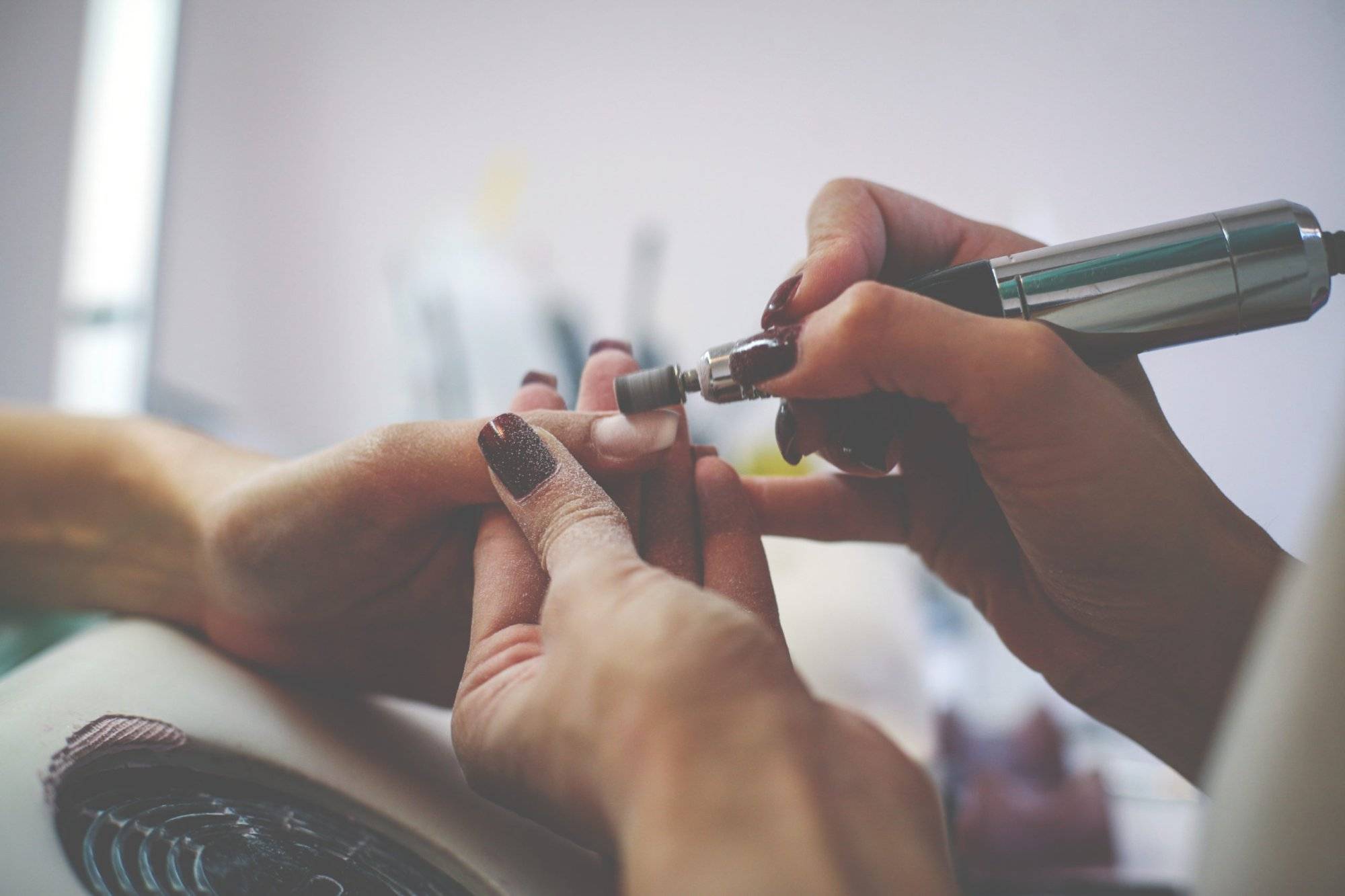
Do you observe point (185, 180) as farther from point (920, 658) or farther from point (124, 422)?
point (920, 658)

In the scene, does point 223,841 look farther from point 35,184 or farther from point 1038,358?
point 35,184

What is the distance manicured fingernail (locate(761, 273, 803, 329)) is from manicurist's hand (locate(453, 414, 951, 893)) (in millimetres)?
139

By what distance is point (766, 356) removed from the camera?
1.22ft

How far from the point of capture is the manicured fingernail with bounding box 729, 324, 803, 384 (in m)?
0.37

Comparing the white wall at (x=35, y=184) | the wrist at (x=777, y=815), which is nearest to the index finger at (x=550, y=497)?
the wrist at (x=777, y=815)

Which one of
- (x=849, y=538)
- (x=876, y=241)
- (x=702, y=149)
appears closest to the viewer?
(x=876, y=241)

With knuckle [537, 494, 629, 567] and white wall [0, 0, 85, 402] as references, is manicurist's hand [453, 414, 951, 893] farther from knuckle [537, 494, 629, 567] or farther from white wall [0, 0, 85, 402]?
white wall [0, 0, 85, 402]

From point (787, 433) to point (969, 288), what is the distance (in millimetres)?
118

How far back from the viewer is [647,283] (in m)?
0.84

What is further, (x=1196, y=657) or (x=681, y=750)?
(x=1196, y=657)

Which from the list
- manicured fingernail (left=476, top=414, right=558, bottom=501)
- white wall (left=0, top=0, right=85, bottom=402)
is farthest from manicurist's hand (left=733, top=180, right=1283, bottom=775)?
white wall (left=0, top=0, right=85, bottom=402)

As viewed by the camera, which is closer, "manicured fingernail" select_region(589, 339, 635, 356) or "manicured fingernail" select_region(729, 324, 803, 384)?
"manicured fingernail" select_region(729, 324, 803, 384)

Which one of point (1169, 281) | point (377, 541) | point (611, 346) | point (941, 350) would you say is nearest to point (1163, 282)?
point (1169, 281)

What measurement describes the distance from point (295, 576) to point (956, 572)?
0.42m
